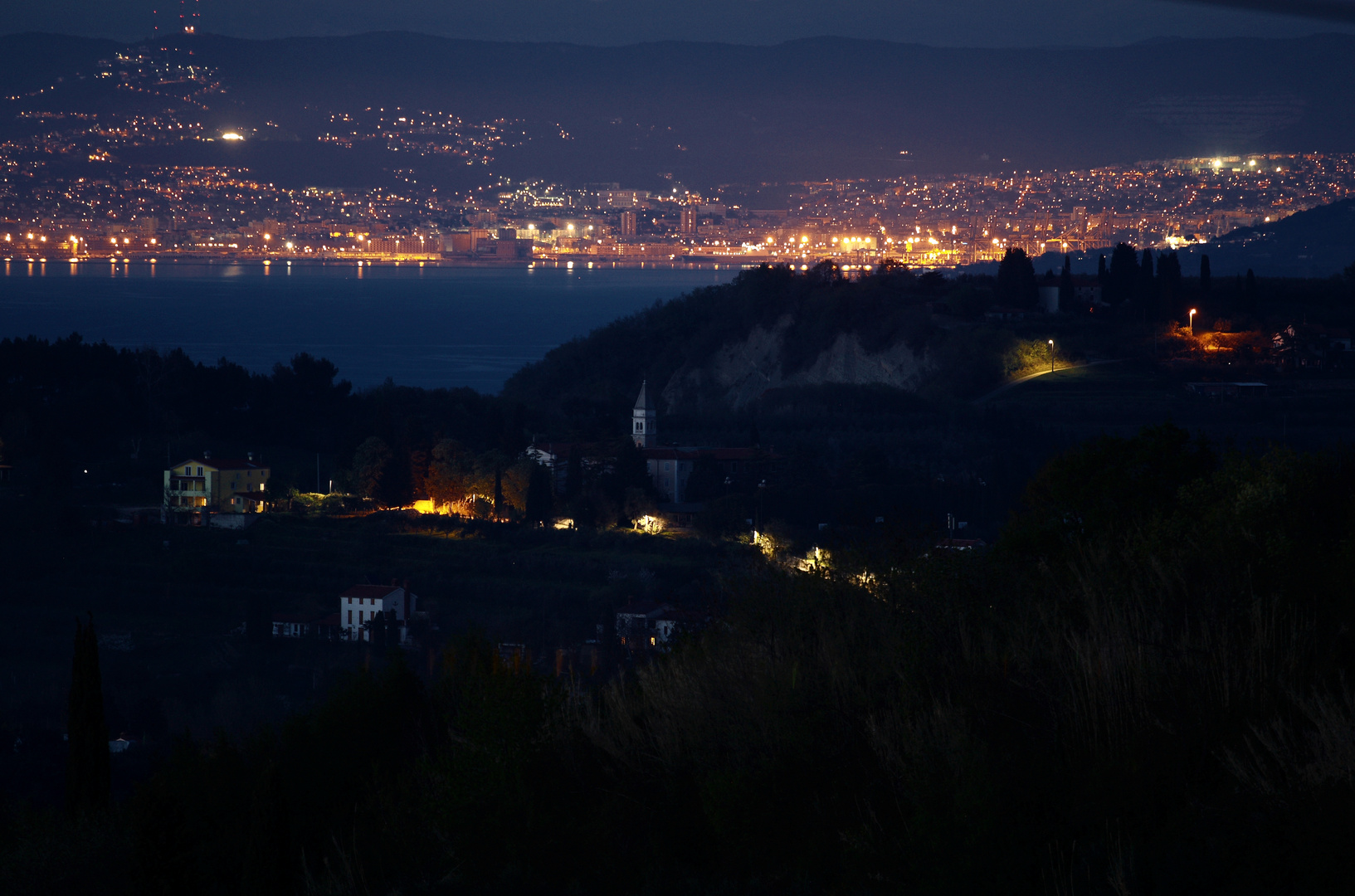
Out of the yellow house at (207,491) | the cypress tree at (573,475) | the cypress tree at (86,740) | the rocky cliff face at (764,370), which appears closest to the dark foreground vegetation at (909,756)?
the cypress tree at (86,740)

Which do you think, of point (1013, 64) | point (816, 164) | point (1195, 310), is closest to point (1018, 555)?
point (1195, 310)

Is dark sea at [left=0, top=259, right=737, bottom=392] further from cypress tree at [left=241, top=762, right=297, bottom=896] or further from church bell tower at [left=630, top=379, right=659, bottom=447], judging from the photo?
cypress tree at [left=241, top=762, right=297, bottom=896]

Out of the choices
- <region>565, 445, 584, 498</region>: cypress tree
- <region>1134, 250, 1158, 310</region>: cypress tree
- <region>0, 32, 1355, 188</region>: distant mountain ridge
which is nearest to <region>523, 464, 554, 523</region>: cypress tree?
<region>565, 445, 584, 498</region>: cypress tree

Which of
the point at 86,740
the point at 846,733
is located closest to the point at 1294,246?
the point at 86,740

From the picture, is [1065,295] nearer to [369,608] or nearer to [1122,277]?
[1122,277]

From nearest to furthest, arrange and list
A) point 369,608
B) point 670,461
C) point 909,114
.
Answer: point 369,608, point 670,461, point 909,114

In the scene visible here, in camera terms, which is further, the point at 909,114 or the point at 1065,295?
the point at 909,114
